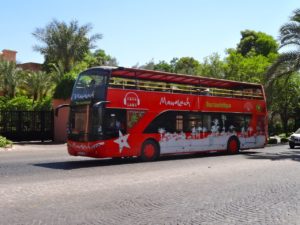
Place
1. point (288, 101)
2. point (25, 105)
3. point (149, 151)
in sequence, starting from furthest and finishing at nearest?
1. point (288, 101)
2. point (25, 105)
3. point (149, 151)

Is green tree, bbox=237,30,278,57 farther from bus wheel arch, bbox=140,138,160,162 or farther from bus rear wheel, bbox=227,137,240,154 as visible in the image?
bus wheel arch, bbox=140,138,160,162

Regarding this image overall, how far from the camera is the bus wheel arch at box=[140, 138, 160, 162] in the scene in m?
16.9

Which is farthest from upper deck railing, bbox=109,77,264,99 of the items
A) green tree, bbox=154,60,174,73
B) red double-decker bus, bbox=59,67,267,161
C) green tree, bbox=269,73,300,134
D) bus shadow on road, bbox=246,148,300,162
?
green tree, bbox=154,60,174,73

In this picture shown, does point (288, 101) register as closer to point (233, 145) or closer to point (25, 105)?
point (233, 145)

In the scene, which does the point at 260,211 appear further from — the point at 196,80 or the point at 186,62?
the point at 186,62

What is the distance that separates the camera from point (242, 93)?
21984mm

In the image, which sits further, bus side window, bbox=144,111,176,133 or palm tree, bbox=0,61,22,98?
palm tree, bbox=0,61,22,98

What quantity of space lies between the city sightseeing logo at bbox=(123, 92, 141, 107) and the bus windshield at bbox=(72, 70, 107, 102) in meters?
1.09

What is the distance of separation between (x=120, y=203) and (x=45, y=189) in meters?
2.36

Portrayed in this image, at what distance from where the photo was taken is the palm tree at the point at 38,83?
46031 mm

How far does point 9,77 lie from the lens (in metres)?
44.7

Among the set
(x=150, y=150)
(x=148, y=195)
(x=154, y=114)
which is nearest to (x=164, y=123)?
(x=154, y=114)

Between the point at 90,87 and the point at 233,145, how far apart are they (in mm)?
9050

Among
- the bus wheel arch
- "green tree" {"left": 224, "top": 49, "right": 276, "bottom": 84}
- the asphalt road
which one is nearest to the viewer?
the asphalt road
